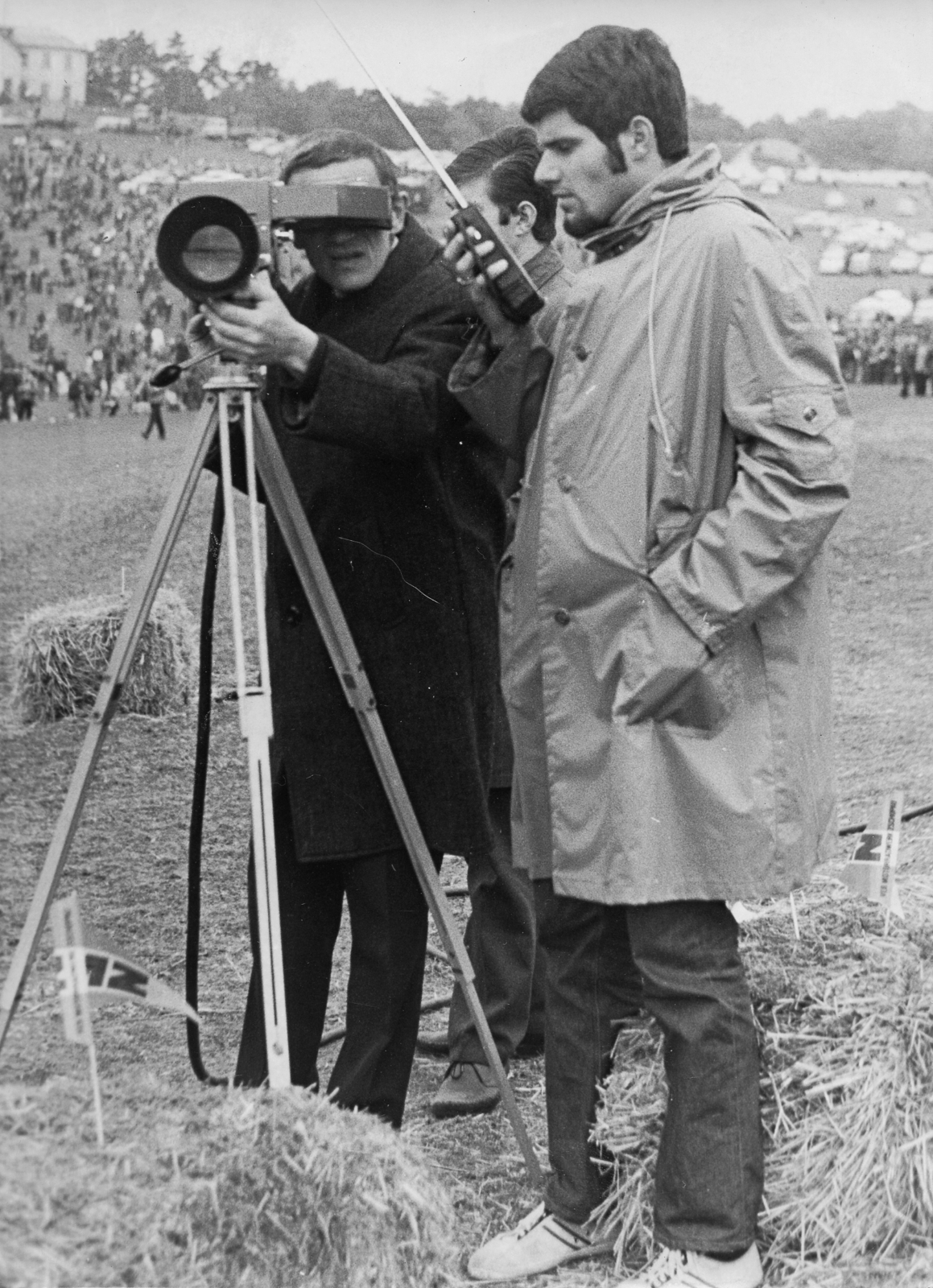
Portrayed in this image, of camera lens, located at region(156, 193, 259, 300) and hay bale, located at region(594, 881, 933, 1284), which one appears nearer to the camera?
camera lens, located at region(156, 193, 259, 300)

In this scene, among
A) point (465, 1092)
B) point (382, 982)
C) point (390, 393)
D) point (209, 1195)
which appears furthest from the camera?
point (465, 1092)

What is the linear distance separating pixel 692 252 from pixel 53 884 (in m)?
1.27

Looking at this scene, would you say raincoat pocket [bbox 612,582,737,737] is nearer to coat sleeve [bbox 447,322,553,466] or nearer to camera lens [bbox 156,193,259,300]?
coat sleeve [bbox 447,322,553,466]

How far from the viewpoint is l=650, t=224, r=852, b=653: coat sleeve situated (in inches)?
91.6

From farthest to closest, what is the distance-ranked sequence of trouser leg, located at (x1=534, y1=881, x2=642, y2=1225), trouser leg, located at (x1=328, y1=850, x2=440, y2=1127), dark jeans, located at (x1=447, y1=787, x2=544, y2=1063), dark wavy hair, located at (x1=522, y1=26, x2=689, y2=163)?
dark jeans, located at (x1=447, y1=787, x2=544, y2=1063)
trouser leg, located at (x1=328, y1=850, x2=440, y2=1127)
trouser leg, located at (x1=534, y1=881, x2=642, y2=1225)
dark wavy hair, located at (x1=522, y1=26, x2=689, y2=163)

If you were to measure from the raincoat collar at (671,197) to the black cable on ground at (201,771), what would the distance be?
73 centimetres

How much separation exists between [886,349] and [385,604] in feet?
9.91

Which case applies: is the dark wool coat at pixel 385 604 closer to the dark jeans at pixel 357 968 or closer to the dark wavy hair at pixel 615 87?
the dark jeans at pixel 357 968

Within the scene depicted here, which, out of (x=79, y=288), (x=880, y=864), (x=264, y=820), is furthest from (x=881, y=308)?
(x=264, y=820)

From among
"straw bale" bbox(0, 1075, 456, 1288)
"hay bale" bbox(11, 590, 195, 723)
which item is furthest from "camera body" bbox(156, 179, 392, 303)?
"hay bale" bbox(11, 590, 195, 723)

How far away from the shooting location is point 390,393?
2.60 m

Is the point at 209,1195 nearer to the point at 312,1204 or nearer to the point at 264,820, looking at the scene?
the point at 312,1204

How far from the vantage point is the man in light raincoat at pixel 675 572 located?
7.72ft

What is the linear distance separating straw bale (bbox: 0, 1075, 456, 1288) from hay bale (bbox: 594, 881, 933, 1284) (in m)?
0.38
